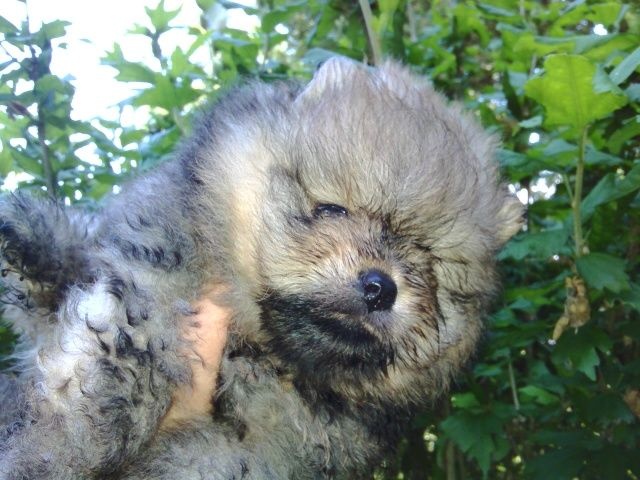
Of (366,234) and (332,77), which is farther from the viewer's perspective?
(332,77)

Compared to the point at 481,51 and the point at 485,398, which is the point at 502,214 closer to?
the point at 485,398

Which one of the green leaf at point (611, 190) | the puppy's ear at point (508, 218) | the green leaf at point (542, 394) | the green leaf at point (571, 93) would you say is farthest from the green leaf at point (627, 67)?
the green leaf at point (542, 394)

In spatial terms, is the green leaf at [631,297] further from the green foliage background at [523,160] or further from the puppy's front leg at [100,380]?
the puppy's front leg at [100,380]

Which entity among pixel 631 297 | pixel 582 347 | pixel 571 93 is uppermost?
pixel 571 93

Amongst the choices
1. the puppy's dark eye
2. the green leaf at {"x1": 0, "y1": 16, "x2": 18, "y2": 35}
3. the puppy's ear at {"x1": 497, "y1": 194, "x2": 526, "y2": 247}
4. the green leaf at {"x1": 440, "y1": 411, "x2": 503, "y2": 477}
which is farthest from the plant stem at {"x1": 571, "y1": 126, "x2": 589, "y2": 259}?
the green leaf at {"x1": 0, "y1": 16, "x2": 18, "y2": 35}

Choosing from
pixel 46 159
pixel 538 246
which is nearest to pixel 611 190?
pixel 538 246

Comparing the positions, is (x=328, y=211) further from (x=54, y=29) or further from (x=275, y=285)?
(x=54, y=29)

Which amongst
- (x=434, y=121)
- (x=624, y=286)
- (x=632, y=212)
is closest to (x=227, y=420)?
(x=434, y=121)
